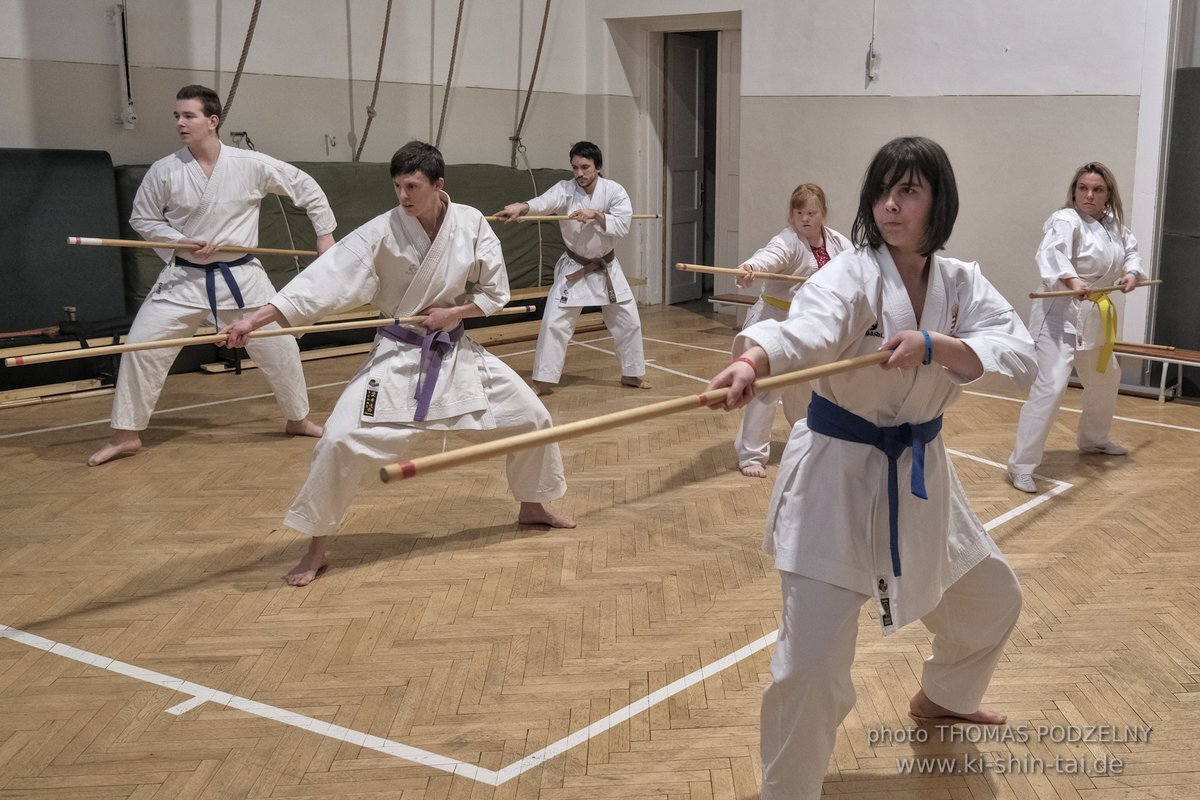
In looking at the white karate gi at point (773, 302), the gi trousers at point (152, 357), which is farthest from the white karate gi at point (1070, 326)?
the gi trousers at point (152, 357)

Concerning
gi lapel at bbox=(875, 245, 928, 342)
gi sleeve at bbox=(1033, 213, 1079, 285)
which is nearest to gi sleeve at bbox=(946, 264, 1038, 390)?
gi lapel at bbox=(875, 245, 928, 342)

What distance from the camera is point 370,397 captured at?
370cm

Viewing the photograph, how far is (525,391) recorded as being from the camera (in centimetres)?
404

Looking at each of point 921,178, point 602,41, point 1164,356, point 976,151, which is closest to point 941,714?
point 921,178

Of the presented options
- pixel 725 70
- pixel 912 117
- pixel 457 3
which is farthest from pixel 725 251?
pixel 457 3

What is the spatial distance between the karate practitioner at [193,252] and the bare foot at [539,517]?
171cm

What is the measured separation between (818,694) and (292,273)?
5.92 m

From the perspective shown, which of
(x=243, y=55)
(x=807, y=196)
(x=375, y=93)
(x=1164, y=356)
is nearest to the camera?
(x=807, y=196)

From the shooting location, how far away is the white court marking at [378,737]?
106 inches

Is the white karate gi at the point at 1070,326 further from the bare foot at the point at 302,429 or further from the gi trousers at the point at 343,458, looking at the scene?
the bare foot at the point at 302,429

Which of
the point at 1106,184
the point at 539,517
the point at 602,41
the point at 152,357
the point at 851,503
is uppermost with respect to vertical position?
the point at 602,41

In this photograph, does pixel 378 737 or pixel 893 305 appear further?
pixel 378 737

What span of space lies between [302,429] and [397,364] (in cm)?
205

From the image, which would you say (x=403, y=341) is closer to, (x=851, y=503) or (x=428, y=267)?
(x=428, y=267)
